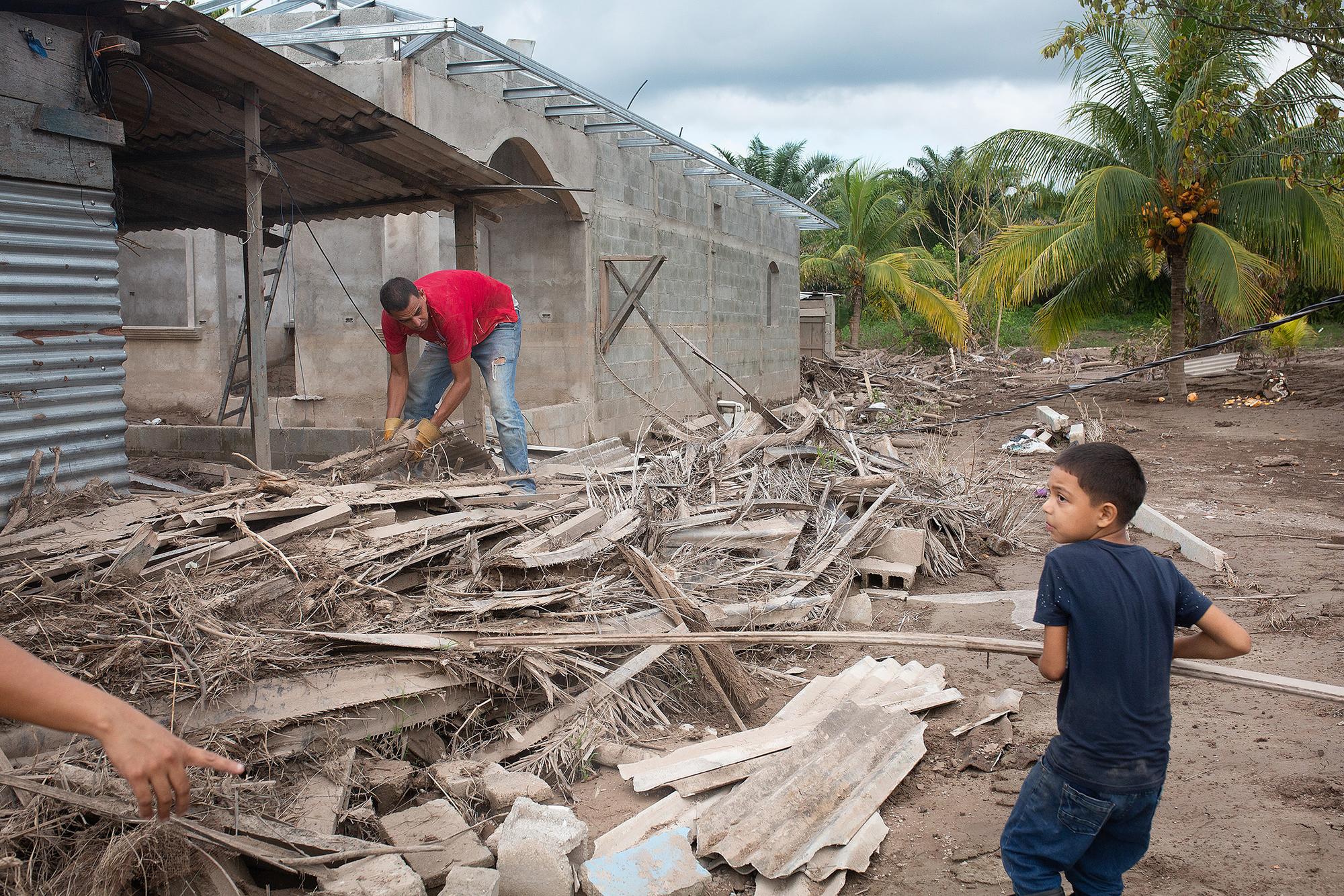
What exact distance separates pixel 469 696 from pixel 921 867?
78.5 inches

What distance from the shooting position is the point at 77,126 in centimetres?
504

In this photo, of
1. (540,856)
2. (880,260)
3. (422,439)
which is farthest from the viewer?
(880,260)

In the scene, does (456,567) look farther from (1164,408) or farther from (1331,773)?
(1164,408)

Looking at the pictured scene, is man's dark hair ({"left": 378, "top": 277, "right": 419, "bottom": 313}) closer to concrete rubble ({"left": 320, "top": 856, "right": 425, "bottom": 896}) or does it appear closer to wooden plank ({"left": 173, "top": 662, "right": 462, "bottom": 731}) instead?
wooden plank ({"left": 173, "top": 662, "right": 462, "bottom": 731})

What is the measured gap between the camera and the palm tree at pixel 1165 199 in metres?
15.6

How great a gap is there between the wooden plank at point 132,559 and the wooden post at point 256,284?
6.06 ft

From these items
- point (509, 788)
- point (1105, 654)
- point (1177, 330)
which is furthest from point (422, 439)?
point (1177, 330)

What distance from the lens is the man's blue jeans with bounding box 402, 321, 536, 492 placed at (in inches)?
267

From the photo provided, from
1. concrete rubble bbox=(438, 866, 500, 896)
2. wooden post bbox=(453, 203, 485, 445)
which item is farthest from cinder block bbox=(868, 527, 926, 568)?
concrete rubble bbox=(438, 866, 500, 896)

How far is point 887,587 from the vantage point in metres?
7.10

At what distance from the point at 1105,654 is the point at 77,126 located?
17.6 ft

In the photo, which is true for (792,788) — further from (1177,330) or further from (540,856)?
(1177,330)

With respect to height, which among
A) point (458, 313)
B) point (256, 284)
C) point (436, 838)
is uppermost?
point (256, 284)

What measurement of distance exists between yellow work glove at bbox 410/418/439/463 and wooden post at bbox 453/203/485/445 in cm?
194
